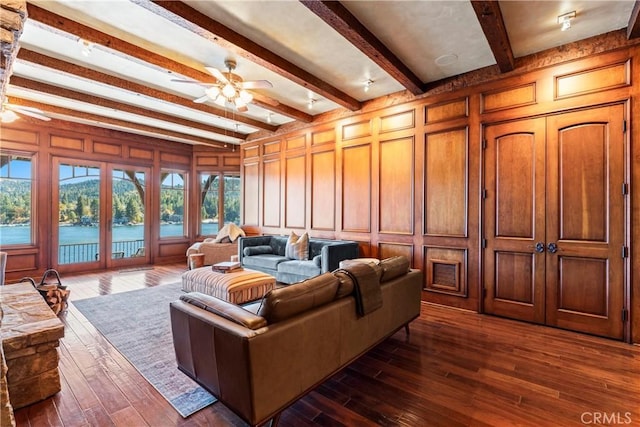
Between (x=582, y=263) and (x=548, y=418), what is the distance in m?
2.13

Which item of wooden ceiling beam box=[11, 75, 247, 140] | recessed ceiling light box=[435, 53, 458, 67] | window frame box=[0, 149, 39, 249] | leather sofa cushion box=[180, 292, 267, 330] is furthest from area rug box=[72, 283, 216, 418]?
recessed ceiling light box=[435, 53, 458, 67]

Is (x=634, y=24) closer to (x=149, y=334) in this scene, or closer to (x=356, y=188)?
(x=356, y=188)

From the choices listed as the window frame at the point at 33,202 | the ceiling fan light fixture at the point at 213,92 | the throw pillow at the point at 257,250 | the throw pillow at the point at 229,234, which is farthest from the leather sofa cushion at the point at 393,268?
the window frame at the point at 33,202

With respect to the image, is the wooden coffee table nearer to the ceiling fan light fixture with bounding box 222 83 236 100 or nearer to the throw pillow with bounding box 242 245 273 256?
the throw pillow with bounding box 242 245 273 256

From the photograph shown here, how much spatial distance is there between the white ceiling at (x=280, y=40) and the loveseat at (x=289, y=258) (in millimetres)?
2445

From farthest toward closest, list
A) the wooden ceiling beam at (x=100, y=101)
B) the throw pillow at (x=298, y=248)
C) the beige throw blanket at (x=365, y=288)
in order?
the throw pillow at (x=298, y=248), the wooden ceiling beam at (x=100, y=101), the beige throw blanket at (x=365, y=288)

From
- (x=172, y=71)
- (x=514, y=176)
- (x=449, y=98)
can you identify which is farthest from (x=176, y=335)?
(x=449, y=98)

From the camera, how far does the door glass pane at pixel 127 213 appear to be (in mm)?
6918

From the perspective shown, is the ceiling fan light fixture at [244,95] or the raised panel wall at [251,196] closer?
the ceiling fan light fixture at [244,95]

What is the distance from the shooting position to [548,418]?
1952 mm

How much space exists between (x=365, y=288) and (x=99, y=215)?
684 cm

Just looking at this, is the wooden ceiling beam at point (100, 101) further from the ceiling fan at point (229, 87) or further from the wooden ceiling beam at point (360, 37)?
the wooden ceiling beam at point (360, 37)

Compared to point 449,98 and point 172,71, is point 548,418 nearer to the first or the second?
point 449,98

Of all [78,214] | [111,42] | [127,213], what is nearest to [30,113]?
[111,42]
